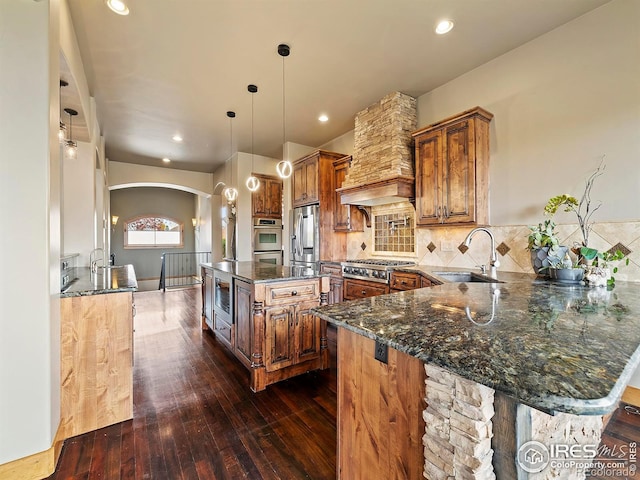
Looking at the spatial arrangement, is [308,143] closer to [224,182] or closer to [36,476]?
[224,182]

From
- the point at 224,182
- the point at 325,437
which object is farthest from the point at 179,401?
the point at 224,182

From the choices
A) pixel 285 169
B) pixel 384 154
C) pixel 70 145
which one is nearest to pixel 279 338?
pixel 285 169

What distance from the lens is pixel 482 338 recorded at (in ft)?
2.78

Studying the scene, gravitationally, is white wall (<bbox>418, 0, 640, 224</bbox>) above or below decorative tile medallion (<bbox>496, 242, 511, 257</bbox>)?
above

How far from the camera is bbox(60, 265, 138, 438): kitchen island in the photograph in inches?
72.0

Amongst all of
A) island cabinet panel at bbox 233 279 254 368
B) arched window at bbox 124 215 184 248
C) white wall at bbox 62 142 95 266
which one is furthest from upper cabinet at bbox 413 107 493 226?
arched window at bbox 124 215 184 248

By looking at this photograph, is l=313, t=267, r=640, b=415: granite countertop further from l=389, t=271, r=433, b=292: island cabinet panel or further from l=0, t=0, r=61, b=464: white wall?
l=0, t=0, r=61, b=464: white wall

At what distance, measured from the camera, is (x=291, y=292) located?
254 centimetres

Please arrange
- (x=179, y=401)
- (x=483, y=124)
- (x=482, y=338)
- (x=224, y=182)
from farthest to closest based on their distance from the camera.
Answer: (x=224, y=182), (x=483, y=124), (x=179, y=401), (x=482, y=338)

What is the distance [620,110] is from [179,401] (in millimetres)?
4212

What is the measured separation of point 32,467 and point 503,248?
12.7 feet

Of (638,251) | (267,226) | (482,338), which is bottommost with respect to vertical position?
(482,338)

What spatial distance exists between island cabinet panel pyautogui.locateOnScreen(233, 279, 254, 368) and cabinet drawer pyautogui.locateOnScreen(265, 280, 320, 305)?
17 cm

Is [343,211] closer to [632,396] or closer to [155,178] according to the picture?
[632,396]
